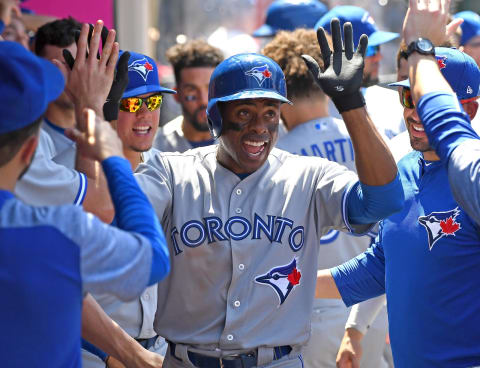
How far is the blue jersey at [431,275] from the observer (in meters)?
3.23

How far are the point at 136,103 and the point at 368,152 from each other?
1901 mm

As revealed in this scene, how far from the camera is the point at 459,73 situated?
3588 millimetres

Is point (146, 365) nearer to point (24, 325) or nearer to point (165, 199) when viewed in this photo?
point (165, 199)

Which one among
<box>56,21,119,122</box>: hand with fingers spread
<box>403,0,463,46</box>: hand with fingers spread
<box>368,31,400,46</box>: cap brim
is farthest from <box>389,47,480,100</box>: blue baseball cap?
<box>368,31,400,46</box>: cap brim

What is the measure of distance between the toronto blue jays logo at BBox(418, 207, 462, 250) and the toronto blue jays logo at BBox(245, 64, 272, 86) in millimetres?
914

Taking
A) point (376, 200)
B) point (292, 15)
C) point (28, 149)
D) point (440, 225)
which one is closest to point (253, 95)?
point (376, 200)

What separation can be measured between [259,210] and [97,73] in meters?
0.91

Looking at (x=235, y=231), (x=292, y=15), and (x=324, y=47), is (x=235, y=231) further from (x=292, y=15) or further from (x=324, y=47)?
(x=292, y=15)

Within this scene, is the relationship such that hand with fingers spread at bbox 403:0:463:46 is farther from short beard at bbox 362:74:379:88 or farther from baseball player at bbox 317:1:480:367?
short beard at bbox 362:74:379:88

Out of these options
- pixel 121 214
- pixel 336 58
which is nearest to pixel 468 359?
pixel 336 58

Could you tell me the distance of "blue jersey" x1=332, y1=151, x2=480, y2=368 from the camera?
10.6ft

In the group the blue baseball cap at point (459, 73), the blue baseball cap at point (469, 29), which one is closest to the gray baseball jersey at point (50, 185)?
the blue baseball cap at point (459, 73)

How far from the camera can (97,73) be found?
2973mm

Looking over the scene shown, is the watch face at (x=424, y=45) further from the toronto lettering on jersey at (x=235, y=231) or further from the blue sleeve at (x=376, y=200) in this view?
the toronto lettering on jersey at (x=235, y=231)
